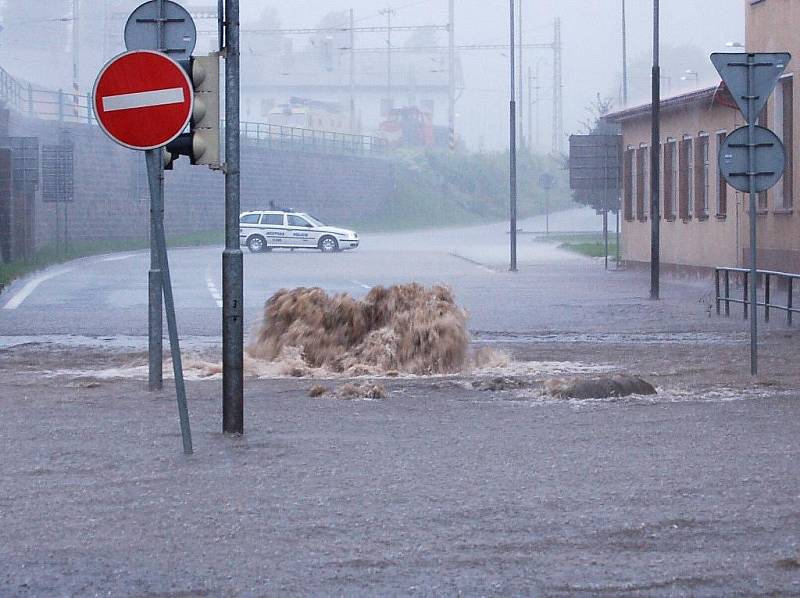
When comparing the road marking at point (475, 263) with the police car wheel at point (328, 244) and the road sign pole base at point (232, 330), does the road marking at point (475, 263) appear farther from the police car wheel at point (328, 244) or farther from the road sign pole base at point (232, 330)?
the road sign pole base at point (232, 330)

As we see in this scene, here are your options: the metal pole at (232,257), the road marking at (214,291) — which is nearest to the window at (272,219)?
the road marking at (214,291)

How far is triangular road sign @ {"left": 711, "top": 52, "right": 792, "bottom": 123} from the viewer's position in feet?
44.6

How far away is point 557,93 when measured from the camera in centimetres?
11862

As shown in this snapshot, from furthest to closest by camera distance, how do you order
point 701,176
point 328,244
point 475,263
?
point 328,244 < point 475,263 < point 701,176

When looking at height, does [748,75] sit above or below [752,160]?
above

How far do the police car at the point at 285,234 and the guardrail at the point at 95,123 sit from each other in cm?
A: 399

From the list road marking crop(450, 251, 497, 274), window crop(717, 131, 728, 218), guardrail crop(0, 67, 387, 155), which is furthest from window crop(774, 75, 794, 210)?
guardrail crop(0, 67, 387, 155)

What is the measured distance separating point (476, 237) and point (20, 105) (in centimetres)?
2980

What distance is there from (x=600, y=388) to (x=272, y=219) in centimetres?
4905

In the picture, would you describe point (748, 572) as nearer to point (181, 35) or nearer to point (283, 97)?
point (181, 35)

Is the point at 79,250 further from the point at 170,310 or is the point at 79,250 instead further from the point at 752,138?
the point at 170,310

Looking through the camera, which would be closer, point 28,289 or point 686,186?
point 28,289

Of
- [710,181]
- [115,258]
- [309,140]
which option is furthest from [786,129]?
[309,140]

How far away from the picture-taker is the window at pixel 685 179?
38.4 meters
